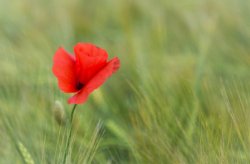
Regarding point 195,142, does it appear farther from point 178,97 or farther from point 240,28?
point 240,28

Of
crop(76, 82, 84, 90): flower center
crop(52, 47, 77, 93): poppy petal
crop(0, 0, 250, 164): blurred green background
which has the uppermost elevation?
crop(52, 47, 77, 93): poppy petal

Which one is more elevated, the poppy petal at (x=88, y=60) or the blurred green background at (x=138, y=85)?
the poppy petal at (x=88, y=60)

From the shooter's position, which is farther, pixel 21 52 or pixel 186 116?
pixel 21 52

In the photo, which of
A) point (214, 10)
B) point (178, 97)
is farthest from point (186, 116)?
point (214, 10)

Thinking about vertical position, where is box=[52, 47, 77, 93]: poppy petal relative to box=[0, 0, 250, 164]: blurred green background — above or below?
above

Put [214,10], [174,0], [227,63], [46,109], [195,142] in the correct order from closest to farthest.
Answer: [195,142] < [46,109] < [227,63] < [214,10] < [174,0]

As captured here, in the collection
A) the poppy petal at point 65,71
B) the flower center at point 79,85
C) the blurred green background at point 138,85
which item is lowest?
the blurred green background at point 138,85
